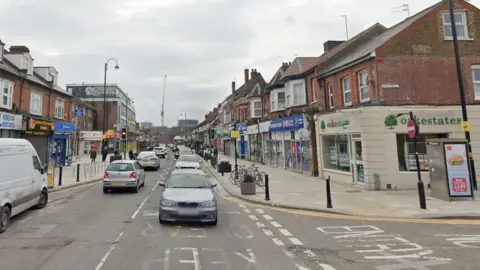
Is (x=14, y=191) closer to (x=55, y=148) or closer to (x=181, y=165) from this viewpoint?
(x=181, y=165)

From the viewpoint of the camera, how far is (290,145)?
79.6 feet

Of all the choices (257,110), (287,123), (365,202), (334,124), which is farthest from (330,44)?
(365,202)

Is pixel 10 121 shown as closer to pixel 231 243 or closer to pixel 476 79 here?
pixel 231 243

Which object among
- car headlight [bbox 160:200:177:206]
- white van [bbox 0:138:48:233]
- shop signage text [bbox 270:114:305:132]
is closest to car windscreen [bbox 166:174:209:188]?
car headlight [bbox 160:200:177:206]

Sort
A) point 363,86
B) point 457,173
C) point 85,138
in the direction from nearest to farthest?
point 457,173 < point 363,86 < point 85,138

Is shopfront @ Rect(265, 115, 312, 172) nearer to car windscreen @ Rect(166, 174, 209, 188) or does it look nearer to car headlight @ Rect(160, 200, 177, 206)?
car windscreen @ Rect(166, 174, 209, 188)

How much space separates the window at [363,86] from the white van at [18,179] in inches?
589

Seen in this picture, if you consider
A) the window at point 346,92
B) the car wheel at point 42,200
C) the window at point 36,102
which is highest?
the window at point 36,102

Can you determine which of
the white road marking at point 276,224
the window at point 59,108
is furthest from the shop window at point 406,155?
the window at point 59,108

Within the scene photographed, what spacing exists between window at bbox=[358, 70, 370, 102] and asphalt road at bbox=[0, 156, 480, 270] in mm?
8519

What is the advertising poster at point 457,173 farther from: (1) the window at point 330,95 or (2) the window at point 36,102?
(2) the window at point 36,102

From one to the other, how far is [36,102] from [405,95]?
26.9 m

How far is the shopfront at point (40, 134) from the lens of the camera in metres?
21.8

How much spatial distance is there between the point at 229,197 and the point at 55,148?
68.8ft
